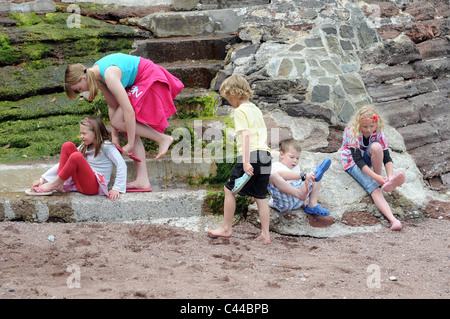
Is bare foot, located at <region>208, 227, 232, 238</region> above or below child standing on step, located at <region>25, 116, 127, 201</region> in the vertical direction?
below

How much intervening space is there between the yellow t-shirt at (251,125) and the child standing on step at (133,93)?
913 mm

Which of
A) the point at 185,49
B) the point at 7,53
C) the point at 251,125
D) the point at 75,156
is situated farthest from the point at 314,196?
the point at 7,53

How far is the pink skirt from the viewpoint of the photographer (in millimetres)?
4352

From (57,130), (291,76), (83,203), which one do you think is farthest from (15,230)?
(291,76)

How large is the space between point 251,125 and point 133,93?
1.16 meters

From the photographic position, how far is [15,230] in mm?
3859

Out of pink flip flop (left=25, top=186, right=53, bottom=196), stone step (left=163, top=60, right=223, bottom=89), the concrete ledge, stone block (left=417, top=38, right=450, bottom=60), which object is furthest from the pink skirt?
stone block (left=417, top=38, right=450, bottom=60)

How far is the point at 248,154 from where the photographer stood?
3.77 m

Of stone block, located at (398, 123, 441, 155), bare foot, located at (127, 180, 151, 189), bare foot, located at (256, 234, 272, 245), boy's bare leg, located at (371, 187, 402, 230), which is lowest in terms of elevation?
bare foot, located at (256, 234, 272, 245)

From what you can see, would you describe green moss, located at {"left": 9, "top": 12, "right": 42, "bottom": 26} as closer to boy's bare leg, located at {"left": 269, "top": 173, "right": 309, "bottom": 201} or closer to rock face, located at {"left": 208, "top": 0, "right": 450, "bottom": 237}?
A: rock face, located at {"left": 208, "top": 0, "right": 450, "bottom": 237}

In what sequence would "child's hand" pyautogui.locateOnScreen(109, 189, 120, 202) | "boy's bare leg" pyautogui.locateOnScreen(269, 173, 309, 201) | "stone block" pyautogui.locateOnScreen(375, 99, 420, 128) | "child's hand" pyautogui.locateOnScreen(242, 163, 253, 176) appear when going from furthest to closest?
1. "stone block" pyautogui.locateOnScreen(375, 99, 420, 128)
2. "child's hand" pyautogui.locateOnScreen(109, 189, 120, 202)
3. "boy's bare leg" pyautogui.locateOnScreen(269, 173, 309, 201)
4. "child's hand" pyautogui.locateOnScreen(242, 163, 253, 176)

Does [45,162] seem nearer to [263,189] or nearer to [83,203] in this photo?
[83,203]

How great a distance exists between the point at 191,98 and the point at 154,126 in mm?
1056

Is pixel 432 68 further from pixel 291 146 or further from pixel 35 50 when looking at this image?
pixel 35 50
